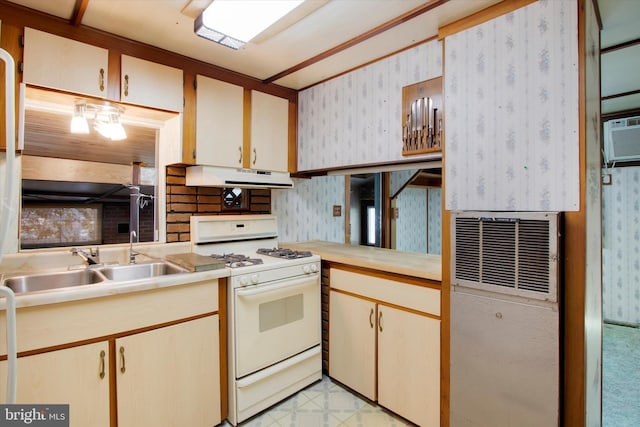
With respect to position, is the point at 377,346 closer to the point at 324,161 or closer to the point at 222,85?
the point at 324,161

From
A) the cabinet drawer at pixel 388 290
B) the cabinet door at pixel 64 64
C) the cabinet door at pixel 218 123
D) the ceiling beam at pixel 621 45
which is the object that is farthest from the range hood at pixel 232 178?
the ceiling beam at pixel 621 45

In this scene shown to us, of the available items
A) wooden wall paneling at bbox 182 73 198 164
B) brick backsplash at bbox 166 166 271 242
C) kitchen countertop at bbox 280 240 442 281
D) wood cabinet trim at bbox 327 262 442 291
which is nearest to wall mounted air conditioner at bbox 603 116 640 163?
kitchen countertop at bbox 280 240 442 281

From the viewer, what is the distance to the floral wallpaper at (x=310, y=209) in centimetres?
294

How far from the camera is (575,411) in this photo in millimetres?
1318

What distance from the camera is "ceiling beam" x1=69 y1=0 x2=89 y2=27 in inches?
61.3

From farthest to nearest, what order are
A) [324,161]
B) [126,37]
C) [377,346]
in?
[324,161], [377,346], [126,37]

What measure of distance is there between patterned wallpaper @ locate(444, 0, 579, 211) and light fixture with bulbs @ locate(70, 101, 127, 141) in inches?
77.9

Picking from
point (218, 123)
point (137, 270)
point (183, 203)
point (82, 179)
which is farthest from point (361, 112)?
point (82, 179)

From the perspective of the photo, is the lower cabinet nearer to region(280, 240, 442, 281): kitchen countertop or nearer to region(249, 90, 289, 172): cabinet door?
region(280, 240, 442, 281): kitchen countertop

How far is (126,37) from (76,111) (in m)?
0.53

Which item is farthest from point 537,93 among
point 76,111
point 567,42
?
point 76,111

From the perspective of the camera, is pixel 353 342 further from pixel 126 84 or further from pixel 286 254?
pixel 126 84

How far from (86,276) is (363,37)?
6.90 ft

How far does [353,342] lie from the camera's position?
7.10ft
